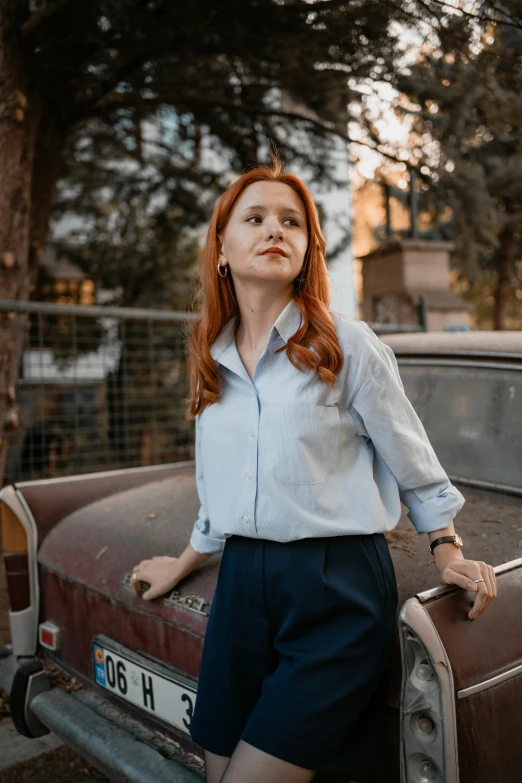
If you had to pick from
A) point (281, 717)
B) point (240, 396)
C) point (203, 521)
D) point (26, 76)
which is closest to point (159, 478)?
point (203, 521)

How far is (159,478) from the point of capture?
324 centimetres

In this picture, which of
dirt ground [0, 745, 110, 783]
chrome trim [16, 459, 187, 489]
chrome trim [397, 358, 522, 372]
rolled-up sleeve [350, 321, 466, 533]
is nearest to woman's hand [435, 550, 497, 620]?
rolled-up sleeve [350, 321, 466, 533]

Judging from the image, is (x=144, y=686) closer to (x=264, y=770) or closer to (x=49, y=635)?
(x=49, y=635)

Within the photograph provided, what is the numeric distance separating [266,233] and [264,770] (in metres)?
1.26

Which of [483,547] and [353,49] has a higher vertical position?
[353,49]

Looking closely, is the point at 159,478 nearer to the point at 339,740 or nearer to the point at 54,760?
the point at 54,760

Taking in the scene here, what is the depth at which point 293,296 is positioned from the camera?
192cm

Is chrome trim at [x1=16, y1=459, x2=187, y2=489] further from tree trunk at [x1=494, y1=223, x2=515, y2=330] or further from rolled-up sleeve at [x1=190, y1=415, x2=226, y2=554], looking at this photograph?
tree trunk at [x1=494, y1=223, x2=515, y2=330]

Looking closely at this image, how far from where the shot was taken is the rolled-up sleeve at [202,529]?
80.7 inches

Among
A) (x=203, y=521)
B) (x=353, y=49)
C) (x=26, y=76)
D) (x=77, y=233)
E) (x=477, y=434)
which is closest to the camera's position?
(x=203, y=521)

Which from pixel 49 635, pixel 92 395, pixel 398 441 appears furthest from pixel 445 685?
pixel 92 395

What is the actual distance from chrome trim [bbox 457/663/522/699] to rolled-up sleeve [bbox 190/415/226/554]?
0.75 metres

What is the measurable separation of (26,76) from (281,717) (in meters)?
5.42

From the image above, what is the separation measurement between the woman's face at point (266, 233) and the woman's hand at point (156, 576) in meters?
0.90
